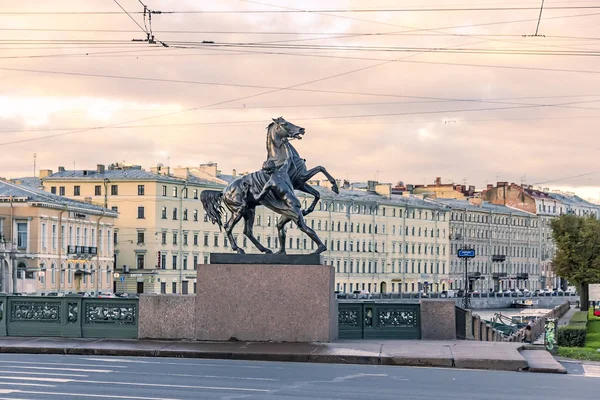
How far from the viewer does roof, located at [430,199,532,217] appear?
159m

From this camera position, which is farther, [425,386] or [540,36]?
[540,36]

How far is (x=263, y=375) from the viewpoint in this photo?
17891mm

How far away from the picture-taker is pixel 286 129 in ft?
76.4

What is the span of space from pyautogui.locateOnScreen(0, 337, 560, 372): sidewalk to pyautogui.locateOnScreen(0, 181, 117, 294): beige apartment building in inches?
2620

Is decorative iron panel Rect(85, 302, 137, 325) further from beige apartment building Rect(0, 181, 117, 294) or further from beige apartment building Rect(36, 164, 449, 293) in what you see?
beige apartment building Rect(36, 164, 449, 293)

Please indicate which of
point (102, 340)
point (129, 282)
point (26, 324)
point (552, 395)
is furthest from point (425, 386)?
point (129, 282)

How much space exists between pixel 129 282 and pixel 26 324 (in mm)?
93129

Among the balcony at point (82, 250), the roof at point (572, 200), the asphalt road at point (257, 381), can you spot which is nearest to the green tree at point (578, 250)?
the balcony at point (82, 250)

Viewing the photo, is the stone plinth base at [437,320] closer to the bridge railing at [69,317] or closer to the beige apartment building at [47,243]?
the bridge railing at [69,317]

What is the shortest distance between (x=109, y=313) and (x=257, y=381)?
7.75 metres

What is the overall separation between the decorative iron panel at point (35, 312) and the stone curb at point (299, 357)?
2422 millimetres

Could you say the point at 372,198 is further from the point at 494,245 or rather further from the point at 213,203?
the point at 213,203

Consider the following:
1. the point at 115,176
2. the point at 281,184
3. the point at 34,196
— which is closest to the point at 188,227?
the point at 115,176

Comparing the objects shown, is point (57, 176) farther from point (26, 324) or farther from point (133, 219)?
point (26, 324)
